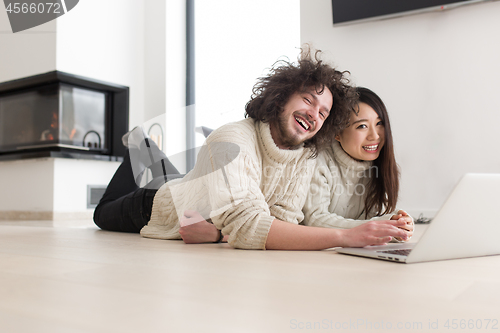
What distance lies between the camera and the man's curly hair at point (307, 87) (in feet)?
4.31

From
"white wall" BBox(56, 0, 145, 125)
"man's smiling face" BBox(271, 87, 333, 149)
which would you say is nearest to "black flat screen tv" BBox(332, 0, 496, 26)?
"man's smiling face" BBox(271, 87, 333, 149)

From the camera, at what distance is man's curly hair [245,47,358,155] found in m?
1.31


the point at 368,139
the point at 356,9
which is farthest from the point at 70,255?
the point at 356,9

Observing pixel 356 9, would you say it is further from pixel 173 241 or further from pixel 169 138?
pixel 173 241

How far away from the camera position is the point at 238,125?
1257 mm

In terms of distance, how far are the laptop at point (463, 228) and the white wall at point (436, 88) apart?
172 cm

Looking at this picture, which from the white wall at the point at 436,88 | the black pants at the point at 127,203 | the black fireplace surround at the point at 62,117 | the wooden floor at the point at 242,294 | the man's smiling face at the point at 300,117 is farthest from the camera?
the black fireplace surround at the point at 62,117

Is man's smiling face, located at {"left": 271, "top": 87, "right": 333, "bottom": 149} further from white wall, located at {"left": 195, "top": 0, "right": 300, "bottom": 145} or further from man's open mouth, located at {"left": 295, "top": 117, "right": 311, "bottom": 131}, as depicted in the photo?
white wall, located at {"left": 195, "top": 0, "right": 300, "bottom": 145}

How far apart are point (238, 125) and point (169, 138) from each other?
2.67m

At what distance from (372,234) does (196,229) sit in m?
0.57

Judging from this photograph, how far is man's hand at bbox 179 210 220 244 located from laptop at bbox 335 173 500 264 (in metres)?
0.50

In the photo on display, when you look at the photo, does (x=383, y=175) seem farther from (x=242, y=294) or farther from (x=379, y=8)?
(x=379, y=8)

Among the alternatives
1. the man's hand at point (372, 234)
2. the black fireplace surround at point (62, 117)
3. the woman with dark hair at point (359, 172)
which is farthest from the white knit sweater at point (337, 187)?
the black fireplace surround at point (62, 117)

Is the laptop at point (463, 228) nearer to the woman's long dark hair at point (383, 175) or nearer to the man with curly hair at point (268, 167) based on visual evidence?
the man with curly hair at point (268, 167)
